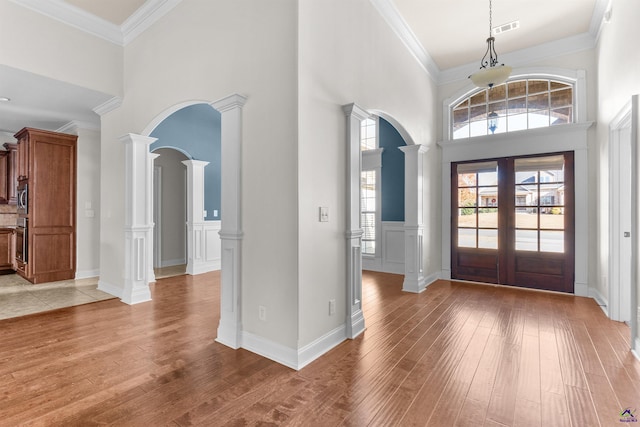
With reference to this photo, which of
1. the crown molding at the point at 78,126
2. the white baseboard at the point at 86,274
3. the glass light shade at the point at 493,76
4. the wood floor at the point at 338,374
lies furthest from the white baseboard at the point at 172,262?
the glass light shade at the point at 493,76

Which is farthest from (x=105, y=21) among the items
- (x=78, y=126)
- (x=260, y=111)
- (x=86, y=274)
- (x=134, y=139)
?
(x=86, y=274)

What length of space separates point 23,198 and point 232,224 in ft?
16.6

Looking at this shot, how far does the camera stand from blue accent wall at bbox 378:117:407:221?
6.04m

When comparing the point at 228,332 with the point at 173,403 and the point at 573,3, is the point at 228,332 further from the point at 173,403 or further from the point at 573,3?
the point at 573,3

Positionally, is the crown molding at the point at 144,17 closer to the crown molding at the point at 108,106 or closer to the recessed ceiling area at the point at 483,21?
the crown molding at the point at 108,106

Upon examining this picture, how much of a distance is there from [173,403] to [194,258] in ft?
14.1

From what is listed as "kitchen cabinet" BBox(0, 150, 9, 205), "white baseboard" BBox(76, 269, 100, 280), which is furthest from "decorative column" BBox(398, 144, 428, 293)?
"kitchen cabinet" BBox(0, 150, 9, 205)

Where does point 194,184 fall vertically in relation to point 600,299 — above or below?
above

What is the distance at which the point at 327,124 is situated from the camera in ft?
9.11

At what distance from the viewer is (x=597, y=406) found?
76.7 inches

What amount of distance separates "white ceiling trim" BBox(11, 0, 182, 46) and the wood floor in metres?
3.59

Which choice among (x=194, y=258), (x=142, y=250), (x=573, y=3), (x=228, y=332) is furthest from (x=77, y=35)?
(x=573, y=3)

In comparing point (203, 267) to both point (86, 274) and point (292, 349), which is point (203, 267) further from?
point (292, 349)

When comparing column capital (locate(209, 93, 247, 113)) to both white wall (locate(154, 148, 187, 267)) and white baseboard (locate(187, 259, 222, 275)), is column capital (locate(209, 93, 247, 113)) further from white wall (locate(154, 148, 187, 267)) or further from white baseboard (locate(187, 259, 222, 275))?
white wall (locate(154, 148, 187, 267))
